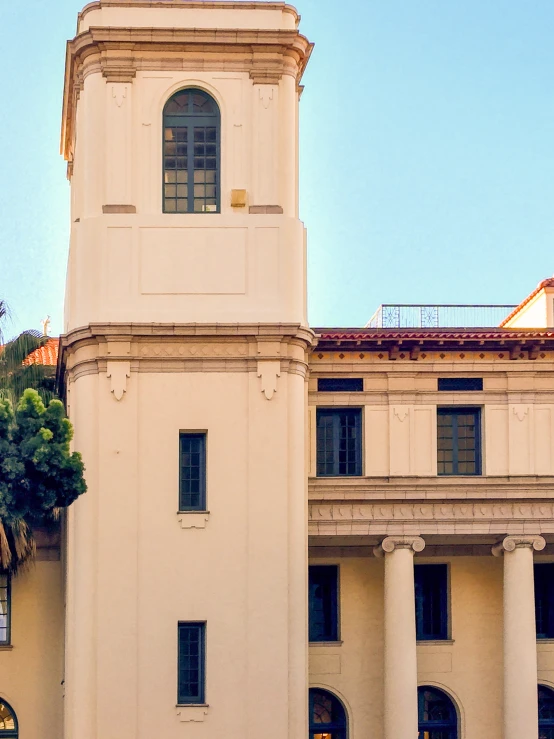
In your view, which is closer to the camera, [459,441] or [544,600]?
[459,441]

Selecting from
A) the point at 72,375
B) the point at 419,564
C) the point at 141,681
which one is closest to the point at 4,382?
the point at 72,375

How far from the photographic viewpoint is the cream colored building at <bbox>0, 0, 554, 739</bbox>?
1410 inches

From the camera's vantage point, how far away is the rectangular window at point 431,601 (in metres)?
41.1

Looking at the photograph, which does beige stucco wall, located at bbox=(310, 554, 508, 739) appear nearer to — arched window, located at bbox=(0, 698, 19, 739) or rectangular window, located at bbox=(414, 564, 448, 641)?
rectangular window, located at bbox=(414, 564, 448, 641)

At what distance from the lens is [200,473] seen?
3656cm

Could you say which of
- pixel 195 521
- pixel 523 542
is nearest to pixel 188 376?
pixel 195 521

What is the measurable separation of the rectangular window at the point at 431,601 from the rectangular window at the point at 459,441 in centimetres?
272

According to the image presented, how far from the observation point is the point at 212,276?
36844mm

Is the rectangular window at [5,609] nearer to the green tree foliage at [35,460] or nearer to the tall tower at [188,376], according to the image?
the tall tower at [188,376]

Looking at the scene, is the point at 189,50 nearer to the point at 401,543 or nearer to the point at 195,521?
the point at 195,521

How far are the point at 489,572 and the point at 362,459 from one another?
4.45 m

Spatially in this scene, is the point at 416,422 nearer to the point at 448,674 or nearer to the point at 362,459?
the point at 362,459

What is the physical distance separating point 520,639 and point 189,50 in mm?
15371

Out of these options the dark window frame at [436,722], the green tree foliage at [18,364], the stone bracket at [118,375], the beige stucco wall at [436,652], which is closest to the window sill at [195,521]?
the stone bracket at [118,375]
